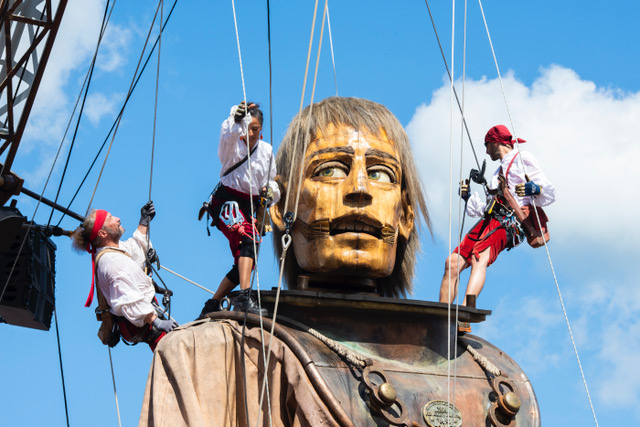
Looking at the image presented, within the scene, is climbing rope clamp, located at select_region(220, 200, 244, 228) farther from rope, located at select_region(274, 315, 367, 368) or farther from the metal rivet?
the metal rivet

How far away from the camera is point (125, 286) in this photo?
8.59 m

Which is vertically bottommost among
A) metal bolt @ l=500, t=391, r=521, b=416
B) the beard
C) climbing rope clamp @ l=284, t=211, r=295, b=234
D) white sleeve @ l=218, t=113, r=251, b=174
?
metal bolt @ l=500, t=391, r=521, b=416

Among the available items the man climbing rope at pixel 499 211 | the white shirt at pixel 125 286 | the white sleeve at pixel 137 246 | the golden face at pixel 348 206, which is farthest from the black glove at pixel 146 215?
the man climbing rope at pixel 499 211

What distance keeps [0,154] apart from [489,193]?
5.62 m

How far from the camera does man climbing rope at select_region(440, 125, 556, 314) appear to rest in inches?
351

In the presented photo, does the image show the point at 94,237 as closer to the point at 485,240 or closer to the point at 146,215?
the point at 146,215

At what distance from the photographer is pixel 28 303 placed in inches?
428

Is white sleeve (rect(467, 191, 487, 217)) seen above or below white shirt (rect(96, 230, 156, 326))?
above

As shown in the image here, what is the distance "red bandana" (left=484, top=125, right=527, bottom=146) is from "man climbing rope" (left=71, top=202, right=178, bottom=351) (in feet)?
8.91

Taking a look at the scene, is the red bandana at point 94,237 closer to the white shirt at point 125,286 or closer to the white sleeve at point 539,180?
the white shirt at point 125,286

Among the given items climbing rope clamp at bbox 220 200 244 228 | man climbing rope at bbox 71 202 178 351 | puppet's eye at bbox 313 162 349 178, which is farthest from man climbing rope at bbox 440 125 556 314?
man climbing rope at bbox 71 202 178 351

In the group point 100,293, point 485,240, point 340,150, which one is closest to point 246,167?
point 340,150

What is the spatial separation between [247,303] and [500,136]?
253cm

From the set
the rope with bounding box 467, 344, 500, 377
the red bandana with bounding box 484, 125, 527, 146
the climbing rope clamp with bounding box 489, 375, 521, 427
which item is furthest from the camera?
the red bandana with bounding box 484, 125, 527, 146
